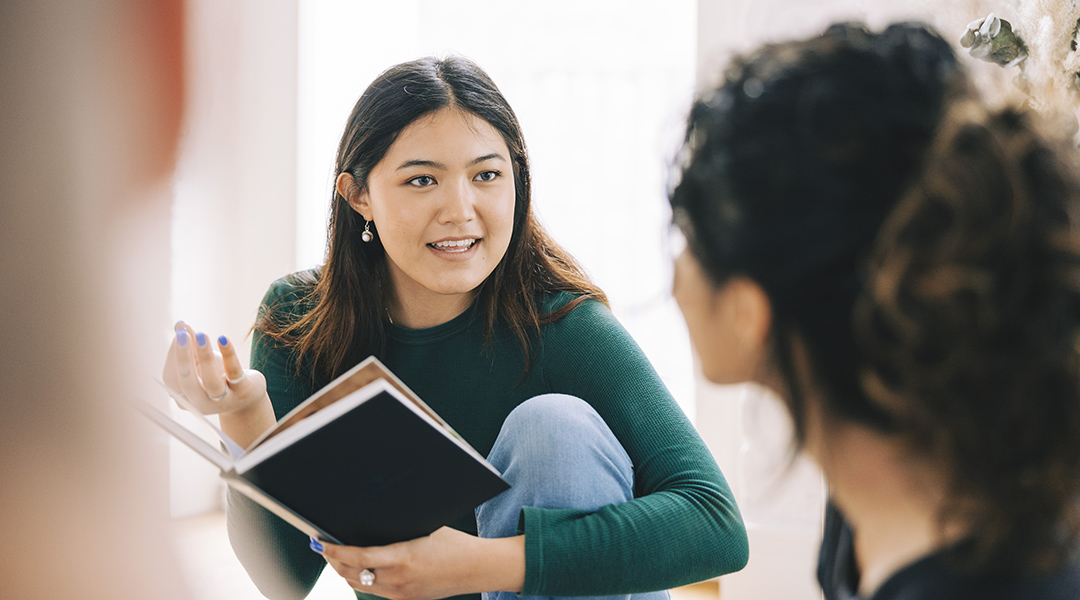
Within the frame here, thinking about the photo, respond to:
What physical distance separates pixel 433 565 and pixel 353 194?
0.69 meters

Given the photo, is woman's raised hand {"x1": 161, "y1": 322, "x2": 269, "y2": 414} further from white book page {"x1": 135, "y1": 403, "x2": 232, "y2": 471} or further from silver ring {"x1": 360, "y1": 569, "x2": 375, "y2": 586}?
silver ring {"x1": 360, "y1": 569, "x2": 375, "y2": 586}

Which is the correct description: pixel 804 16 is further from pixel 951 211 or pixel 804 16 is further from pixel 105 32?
pixel 951 211

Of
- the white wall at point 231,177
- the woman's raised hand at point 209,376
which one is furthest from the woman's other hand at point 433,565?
the white wall at point 231,177

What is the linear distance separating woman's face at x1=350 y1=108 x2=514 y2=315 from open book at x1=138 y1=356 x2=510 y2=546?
0.43 meters

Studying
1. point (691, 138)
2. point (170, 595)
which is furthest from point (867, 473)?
point (170, 595)

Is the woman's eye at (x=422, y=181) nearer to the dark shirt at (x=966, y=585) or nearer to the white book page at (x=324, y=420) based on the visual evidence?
the white book page at (x=324, y=420)

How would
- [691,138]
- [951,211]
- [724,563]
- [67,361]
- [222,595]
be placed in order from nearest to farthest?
1. [951,211]
2. [691,138]
3. [724,563]
4. [67,361]
5. [222,595]

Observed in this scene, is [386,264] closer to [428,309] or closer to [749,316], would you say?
[428,309]

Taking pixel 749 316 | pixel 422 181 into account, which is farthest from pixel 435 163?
pixel 749 316

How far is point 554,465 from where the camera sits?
1018 millimetres

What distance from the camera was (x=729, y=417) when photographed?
214cm

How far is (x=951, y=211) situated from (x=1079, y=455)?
0.20m

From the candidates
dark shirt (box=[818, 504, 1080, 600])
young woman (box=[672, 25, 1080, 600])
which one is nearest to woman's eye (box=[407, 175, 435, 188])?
young woman (box=[672, 25, 1080, 600])

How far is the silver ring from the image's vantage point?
Result: 34.3 inches
